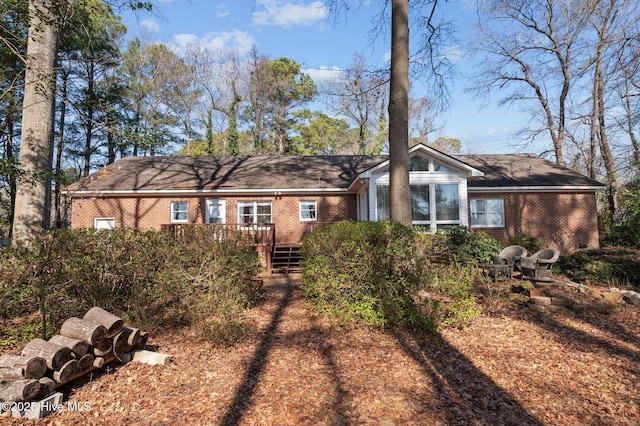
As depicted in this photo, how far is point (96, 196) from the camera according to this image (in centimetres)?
1543

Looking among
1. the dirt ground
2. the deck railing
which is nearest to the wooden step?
the deck railing

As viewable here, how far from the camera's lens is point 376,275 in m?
5.33

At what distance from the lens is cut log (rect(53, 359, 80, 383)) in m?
3.48

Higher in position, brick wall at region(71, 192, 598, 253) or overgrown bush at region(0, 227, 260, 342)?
brick wall at region(71, 192, 598, 253)

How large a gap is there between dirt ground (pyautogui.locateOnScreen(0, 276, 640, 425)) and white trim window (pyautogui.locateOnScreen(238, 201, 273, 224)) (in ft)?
33.9

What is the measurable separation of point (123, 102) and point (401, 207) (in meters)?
26.4

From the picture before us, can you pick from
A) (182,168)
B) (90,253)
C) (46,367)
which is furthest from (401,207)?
(182,168)

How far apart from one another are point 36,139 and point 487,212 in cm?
1599

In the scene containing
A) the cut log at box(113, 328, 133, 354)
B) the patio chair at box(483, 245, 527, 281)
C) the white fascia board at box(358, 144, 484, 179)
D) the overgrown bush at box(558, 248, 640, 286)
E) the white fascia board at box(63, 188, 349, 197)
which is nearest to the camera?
the cut log at box(113, 328, 133, 354)

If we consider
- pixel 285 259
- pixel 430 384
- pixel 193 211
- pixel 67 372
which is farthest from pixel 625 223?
pixel 193 211

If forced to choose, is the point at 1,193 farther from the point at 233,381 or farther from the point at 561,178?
the point at 561,178

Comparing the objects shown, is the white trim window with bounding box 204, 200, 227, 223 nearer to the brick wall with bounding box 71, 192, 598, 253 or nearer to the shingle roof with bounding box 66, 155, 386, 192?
the brick wall with bounding box 71, 192, 598, 253

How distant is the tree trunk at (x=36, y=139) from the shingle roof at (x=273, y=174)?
26.1 ft

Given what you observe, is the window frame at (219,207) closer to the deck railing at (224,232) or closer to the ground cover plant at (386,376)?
the deck railing at (224,232)
